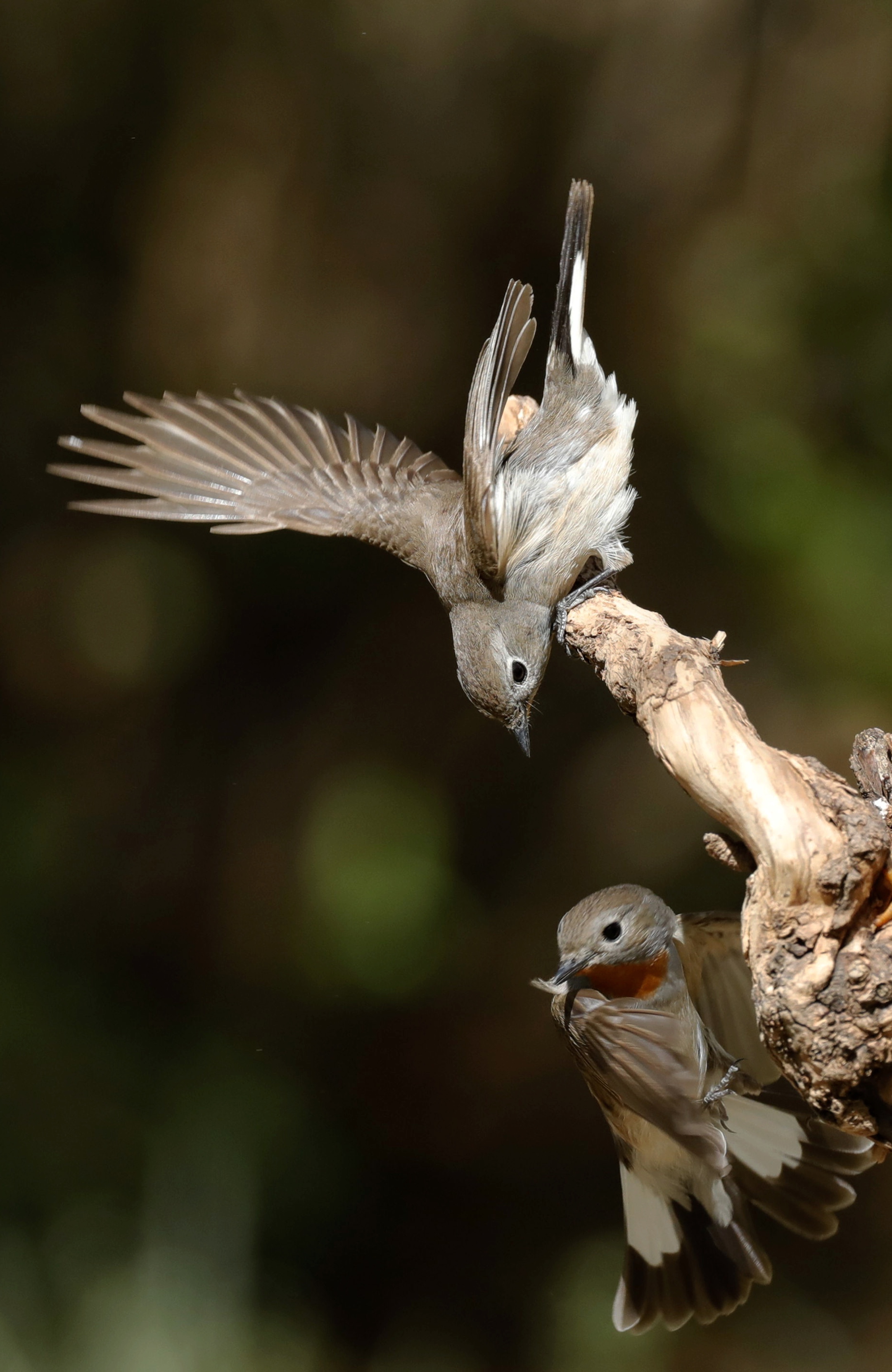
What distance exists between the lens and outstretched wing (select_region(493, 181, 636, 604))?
3139 millimetres

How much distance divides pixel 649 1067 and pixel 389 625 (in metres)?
3.13

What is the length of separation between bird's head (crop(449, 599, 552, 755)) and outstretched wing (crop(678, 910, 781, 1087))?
734mm

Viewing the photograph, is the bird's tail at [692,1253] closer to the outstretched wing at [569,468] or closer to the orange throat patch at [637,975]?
the orange throat patch at [637,975]

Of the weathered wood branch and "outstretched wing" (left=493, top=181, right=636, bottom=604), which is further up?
"outstretched wing" (left=493, top=181, right=636, bottom=604)

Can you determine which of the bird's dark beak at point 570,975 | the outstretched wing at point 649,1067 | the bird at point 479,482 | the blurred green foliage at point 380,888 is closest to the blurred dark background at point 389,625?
the blurred green foliage at point 380,888

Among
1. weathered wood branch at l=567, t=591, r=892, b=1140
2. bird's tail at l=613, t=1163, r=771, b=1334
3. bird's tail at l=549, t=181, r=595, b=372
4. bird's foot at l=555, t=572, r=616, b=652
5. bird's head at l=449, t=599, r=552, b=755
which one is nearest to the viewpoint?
weathered wood branch at l=567, t=591, r=892, b=1140

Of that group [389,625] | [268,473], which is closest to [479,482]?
[268,473]

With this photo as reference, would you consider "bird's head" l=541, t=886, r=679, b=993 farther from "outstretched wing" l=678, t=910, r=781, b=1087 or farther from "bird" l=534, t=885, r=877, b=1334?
"outstretched wing" l=678, t=910, r=781, b=1087

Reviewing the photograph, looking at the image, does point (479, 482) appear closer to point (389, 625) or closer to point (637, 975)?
point (637, 975)

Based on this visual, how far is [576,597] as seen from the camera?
3.04 m

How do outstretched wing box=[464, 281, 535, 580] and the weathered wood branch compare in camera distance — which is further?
outstretched wing box=[464, 281, 535, 580]

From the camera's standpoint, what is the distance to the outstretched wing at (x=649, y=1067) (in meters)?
2.02

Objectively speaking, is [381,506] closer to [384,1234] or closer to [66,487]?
[66,487]

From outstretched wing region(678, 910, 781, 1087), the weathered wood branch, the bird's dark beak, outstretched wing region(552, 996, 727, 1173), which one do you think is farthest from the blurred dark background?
the weathered wood branch
